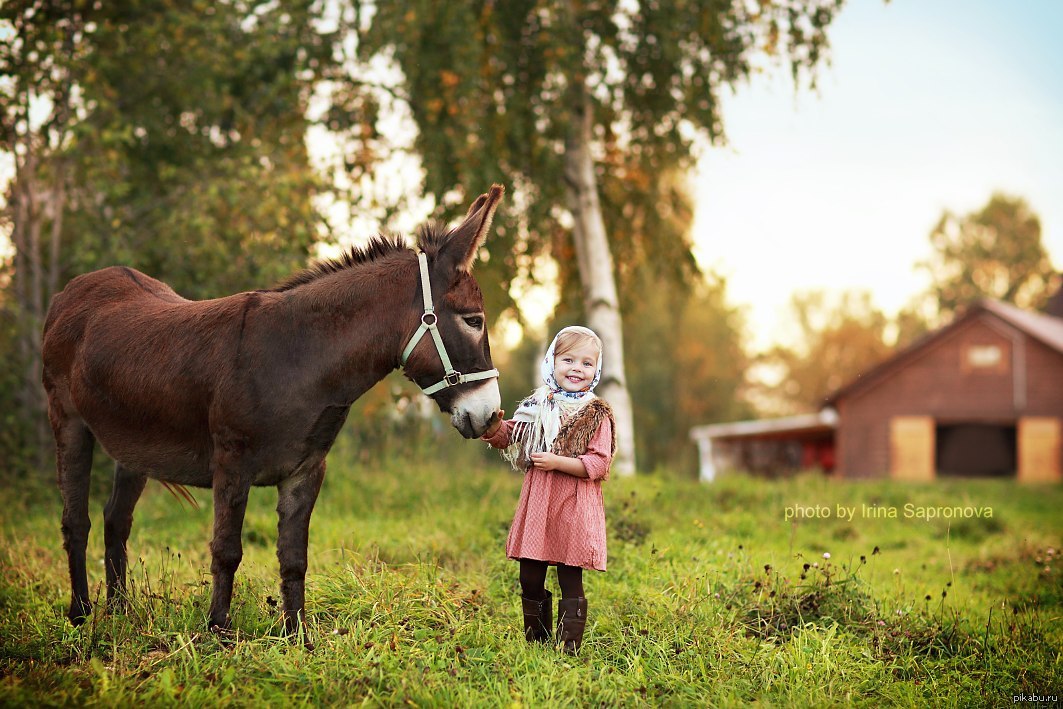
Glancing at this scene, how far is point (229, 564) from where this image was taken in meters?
4.08

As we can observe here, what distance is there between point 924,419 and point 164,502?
24.3 m

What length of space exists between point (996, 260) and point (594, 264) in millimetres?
43758

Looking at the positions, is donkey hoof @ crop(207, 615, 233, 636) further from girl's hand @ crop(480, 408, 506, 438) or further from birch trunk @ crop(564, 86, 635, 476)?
birch trunk @ crop(564, 86, 635, 476)

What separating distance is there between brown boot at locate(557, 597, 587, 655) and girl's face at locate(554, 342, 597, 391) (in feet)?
3.46

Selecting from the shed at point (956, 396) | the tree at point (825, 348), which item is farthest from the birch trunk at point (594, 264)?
the tree at point (825, 348)

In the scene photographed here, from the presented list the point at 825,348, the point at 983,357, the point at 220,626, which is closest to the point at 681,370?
the point at 983,357

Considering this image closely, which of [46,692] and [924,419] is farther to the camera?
[924,419]

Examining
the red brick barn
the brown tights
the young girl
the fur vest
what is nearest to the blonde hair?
the young girl

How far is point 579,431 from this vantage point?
4.11 metres

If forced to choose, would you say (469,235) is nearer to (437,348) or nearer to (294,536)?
(437,348)

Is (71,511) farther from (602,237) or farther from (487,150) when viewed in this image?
(602,237)

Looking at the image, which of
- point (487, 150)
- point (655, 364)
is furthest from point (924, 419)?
point (487, 150)

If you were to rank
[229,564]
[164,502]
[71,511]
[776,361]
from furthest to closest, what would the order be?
[776,361] → [164,502] → [71,511] → [229,564]

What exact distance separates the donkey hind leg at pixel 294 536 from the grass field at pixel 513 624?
119 millimetres
